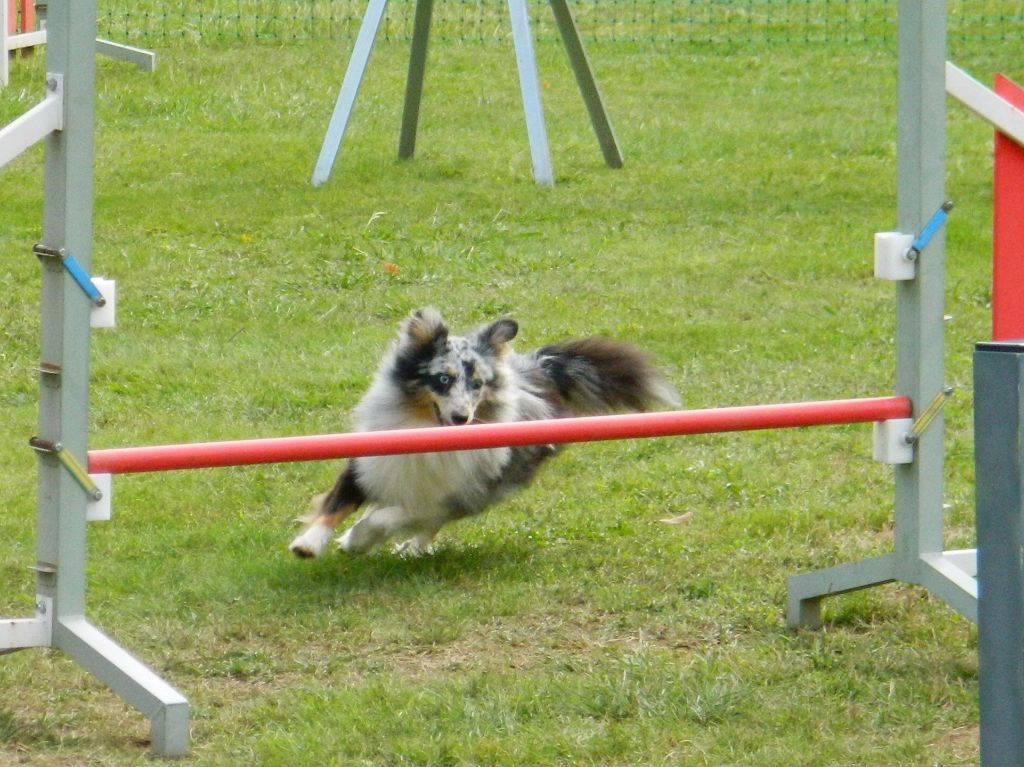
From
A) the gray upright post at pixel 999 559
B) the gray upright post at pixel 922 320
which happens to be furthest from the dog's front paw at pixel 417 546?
the gray upright post at pixel 999 559

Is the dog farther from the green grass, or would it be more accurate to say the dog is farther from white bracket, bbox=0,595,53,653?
white bracket, bbox=0,595,53,653

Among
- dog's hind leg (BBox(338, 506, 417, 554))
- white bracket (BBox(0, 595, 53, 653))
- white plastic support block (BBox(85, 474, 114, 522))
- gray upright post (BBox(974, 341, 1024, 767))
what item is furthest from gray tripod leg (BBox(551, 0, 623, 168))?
gray upright post (BBox(974, 341, 1024, 767))

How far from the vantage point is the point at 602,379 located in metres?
5.70

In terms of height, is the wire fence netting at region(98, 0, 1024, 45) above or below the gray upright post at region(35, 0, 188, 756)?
above

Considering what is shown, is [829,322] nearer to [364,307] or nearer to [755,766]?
[364,307]

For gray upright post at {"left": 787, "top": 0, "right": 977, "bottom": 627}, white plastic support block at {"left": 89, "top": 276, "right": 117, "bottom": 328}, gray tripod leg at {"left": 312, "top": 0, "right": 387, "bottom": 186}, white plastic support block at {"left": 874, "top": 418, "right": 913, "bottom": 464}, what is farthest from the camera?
gray tripod leg at {"left": 312, "top": 0, "right": 387, "bottom": 186}

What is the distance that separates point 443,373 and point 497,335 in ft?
1.01

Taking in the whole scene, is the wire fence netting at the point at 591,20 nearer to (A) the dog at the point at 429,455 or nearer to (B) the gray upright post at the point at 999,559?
(A) the dog at the point at 429,455

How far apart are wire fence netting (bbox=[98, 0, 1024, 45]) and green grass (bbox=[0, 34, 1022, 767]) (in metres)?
0.87

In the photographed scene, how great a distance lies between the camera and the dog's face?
514 cm

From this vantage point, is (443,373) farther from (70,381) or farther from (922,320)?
(70,381)

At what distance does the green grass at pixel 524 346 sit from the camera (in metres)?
3.68

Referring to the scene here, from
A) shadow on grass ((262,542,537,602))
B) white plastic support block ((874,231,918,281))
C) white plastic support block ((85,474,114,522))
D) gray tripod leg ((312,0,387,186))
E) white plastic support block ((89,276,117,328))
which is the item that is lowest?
shadow on grass ((262,542,537,602))

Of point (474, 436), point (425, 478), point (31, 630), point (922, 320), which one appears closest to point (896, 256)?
point (922, 320)
